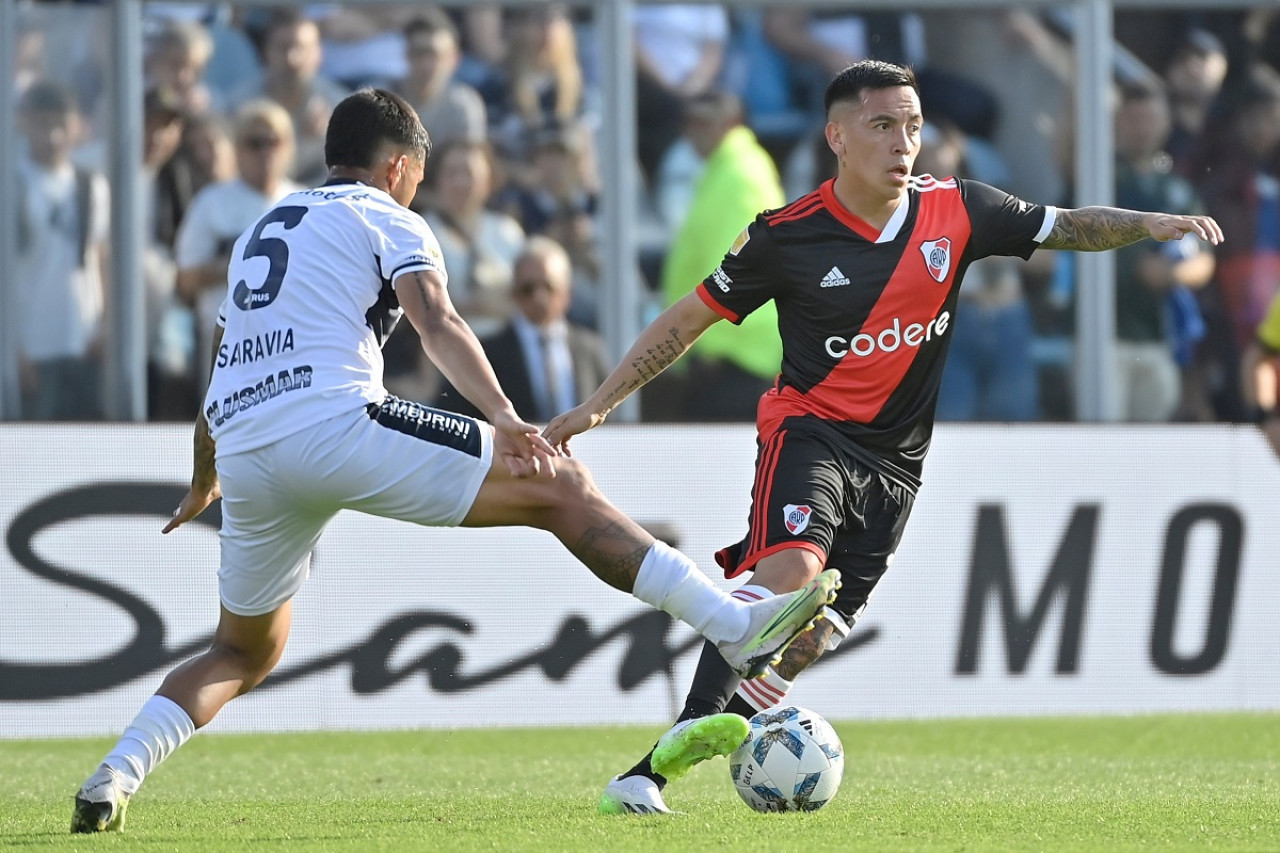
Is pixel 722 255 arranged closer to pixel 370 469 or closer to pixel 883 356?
pixel 883 356

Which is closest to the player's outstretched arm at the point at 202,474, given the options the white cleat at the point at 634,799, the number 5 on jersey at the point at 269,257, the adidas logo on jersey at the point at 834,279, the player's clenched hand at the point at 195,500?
the player's clenched hand at the point at 195,500

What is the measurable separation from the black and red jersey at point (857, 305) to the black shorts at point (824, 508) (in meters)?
0.07

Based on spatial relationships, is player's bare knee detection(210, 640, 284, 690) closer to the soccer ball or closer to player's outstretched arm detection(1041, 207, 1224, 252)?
the soccer ball

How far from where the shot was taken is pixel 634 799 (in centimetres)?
590

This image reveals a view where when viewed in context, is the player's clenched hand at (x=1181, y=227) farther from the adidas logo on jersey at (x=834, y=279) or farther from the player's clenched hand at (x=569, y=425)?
the player's clenched hand at (x=569, y=425)

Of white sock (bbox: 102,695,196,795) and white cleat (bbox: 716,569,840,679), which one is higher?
white cleat (bbox: 716,569,840,679)

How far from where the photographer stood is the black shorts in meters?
6.11

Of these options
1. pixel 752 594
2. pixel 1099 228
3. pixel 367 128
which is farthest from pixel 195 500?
pixel 1099 228

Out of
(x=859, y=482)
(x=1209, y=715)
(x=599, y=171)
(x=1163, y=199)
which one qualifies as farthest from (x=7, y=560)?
(x=1163, y=199)

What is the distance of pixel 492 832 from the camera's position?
5523 mm

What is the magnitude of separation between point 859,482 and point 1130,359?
19.0 ft

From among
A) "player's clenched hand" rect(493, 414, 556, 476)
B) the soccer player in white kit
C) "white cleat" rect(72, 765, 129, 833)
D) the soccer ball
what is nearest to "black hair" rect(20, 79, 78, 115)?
the soccer player in white kit

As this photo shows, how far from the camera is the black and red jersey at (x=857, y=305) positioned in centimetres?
639

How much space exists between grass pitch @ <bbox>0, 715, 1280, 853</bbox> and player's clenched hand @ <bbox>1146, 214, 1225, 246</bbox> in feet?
5.75
